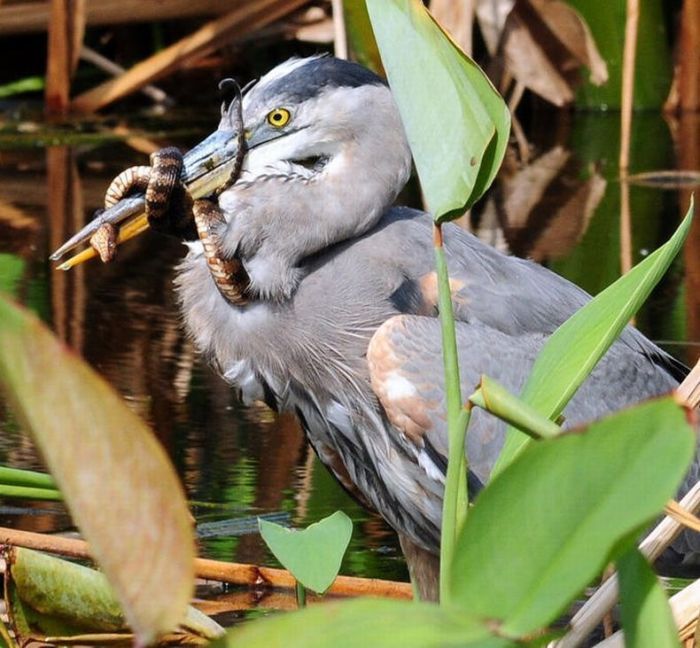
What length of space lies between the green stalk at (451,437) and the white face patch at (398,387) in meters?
0.89

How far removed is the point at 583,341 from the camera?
193 centimetres

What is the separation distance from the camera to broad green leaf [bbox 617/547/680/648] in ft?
5.12

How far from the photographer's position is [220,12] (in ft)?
24.7

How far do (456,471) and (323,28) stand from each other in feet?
18.7

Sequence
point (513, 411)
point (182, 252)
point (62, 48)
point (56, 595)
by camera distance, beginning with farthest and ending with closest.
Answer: point (62, 48)
point (182, 252)
point (56, 595)
point (513, 411)

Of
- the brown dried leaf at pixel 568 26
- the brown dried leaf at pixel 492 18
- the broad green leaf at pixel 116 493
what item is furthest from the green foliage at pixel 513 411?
the brown dried leaf at pixel 568 26

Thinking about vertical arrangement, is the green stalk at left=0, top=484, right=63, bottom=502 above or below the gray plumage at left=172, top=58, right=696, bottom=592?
below

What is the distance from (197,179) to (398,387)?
0.60 meters

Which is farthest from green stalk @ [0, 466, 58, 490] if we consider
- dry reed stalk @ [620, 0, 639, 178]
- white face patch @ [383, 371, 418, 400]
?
dry reed stalk @ [620, 0, 639, 178]

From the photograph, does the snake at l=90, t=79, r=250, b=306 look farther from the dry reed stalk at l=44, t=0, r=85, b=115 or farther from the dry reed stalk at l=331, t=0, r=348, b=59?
the dry reed stalk at l=44, t=0, r=85, b=115

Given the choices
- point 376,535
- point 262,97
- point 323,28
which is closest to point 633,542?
point 262,97

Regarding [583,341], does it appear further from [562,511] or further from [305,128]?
[305,128]

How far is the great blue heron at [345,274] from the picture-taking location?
9.94 ft

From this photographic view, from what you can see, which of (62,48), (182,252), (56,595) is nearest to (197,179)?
(56,595)
